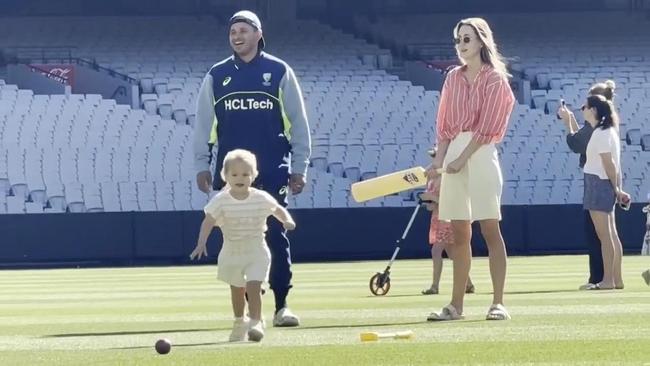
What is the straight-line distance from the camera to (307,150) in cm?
1066

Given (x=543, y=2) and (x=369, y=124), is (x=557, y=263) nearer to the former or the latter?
(x=369, y=124)

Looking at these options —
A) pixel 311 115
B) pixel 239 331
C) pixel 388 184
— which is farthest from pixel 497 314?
pixel 311 115

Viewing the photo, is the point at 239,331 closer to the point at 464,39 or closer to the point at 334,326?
the point at 334,326

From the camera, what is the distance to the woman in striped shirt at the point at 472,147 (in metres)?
10.4

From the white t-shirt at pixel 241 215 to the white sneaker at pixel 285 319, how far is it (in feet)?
3.41

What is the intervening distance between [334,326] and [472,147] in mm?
1387

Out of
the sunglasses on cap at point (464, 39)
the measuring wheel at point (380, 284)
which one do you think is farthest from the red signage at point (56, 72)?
the sunglasses on cap at point (464, 39)

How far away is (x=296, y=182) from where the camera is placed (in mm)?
10555

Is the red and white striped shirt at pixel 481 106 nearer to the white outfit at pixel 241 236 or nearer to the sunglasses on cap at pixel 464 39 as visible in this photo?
the sunglasses on cap at pixel 464 39

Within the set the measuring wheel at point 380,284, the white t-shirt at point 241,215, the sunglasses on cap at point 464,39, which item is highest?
the sunglasses on cap at point 464,39

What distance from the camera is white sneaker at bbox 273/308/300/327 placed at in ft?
33.7

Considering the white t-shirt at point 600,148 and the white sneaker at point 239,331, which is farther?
the white t-shirt at point 600,148

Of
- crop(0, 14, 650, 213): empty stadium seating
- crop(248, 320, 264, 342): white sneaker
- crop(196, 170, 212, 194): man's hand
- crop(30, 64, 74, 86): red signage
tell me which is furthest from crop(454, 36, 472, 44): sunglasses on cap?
crop(30, 64, 74, 86): red signage

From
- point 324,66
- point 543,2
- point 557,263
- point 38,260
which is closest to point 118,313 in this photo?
point 557,263
